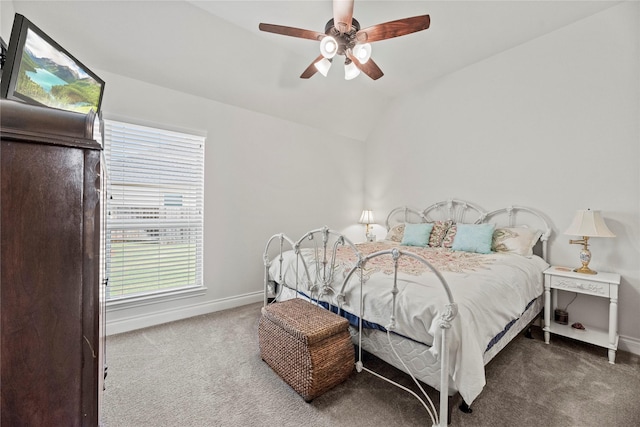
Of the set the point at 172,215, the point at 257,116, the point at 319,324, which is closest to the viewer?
the point at 319,324

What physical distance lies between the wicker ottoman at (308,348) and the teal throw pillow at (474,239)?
1884 millimetres

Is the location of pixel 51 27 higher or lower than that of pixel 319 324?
higher

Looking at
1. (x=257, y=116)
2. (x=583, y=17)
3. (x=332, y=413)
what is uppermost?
(x=583, y=17)

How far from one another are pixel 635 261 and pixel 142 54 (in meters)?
4.78

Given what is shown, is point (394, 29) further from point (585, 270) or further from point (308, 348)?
point (585, 270)

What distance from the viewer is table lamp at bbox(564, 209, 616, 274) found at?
231 cm

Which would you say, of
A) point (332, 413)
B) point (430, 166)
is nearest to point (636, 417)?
point (332, 413)

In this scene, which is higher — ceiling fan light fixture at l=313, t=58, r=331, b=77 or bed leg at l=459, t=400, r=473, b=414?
ceiling fan light fixture at l=313, t=58, r=331, b=77

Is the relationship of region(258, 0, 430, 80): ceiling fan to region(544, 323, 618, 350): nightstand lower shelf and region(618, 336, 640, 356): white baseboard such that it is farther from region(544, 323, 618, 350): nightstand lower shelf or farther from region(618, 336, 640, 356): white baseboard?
region(618, 336, 640, 356): white baseboard

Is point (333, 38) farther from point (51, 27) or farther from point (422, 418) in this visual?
point (422, 418)

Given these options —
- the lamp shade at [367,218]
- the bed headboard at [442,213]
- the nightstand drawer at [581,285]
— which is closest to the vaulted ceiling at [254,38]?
the bed headboard at [442,213]

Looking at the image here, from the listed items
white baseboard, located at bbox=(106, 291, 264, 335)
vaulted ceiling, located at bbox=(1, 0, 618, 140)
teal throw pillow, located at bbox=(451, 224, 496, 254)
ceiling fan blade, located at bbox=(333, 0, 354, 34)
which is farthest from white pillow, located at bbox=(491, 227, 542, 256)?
white baseboard, located at bbox=(106, 291, 264, 335)

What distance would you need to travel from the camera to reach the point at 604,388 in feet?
6.09

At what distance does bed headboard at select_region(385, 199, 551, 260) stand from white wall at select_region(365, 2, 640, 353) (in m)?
0.08
